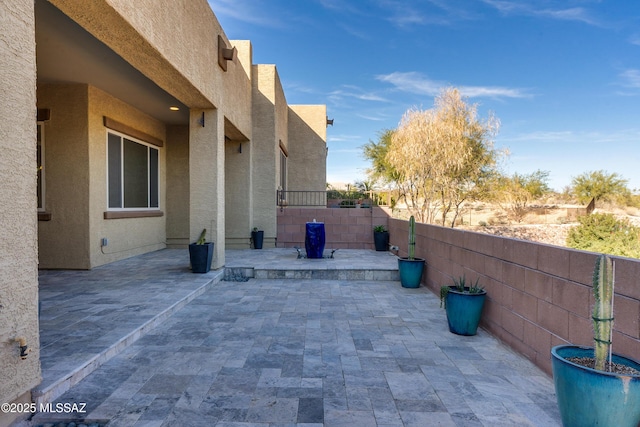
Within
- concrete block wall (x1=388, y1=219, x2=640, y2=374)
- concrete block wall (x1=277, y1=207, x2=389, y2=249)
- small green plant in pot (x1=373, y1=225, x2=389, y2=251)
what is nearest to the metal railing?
concrete block wall (x1=277, y1=207, x2=389, y2=249)

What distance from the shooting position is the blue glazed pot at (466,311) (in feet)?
11.7

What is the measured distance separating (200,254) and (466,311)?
14.1ft

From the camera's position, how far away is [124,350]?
10.2ft

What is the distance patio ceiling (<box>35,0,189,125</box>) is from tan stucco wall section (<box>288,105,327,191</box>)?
7556 mm

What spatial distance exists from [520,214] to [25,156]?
79.8 ft

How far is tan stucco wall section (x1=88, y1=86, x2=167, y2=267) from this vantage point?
627 cm

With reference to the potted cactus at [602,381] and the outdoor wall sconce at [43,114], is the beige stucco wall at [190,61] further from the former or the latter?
the potted cactus at [602,381]

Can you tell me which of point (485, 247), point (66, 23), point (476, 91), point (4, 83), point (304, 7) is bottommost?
point (485, 247)

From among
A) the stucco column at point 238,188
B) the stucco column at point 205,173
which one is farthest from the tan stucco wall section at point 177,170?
the stucco column at point 205,173

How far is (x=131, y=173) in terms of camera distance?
7.76 metres

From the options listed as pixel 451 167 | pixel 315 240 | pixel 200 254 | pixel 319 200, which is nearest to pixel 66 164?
pixel 200 254

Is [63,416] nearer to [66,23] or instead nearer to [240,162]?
[66,23]

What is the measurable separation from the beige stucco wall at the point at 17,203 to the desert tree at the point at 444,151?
1310 centimetres

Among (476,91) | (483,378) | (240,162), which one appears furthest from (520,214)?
(483,378)
